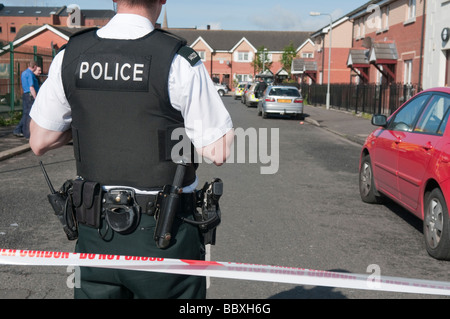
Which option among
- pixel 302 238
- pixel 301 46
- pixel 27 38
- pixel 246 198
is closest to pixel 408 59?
pixel 246 198

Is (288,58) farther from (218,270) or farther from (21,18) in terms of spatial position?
(21,18)

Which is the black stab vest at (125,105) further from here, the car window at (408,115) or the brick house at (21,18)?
the brick house at (21,18)

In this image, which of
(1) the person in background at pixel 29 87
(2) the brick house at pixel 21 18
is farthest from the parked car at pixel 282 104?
(2) the brick house at pixel 21 18

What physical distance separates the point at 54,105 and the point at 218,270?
101cm

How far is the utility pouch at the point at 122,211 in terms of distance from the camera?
7.86 ft

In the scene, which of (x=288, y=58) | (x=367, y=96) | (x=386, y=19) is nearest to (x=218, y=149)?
(x=367, y=96)

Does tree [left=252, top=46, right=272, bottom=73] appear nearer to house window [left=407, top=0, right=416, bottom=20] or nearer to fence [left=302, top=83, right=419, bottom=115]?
fence [left=302, top=83, right=419, bottom=115]

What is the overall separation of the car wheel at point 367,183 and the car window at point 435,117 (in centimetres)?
154

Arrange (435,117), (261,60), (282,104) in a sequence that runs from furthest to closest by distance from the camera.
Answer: (261,60), (282,104), (435,117)

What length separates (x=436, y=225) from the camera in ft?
18.5

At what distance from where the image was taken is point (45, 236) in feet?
19.7

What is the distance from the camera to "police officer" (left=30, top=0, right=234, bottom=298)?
2.36 m

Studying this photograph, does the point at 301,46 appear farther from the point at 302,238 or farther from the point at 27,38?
the point at 302,238
